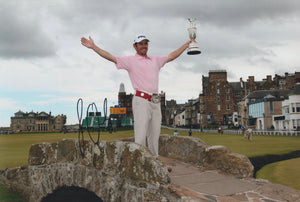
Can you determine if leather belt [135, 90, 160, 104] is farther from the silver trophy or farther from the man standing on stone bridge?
the silver trophy

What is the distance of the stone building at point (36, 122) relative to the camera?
146000 mm

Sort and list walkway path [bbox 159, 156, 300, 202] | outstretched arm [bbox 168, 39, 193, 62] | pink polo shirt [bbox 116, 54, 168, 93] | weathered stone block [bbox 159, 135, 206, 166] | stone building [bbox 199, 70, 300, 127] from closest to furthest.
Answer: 1. walkway path [bbox 159, 156, 300, 202]
2. pink polo shirt [bbox 116, 54, 168, 93]
3. outstretched arm [bbox 168, 39, 193, 62]
4. weathered stone block [bbox 159, 135, 206, 166]
5. stone building [bbox 199, 70, 300, 127]

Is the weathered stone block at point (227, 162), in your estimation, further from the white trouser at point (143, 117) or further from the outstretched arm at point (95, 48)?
the outstretched arm at point (95, 48)

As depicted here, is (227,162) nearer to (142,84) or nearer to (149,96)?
(149,96)

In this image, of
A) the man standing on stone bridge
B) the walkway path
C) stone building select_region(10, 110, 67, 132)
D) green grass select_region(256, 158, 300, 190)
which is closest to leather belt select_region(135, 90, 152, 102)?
the man standing on stone bridge

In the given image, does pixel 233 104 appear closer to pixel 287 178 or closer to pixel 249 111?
pixel 249 111

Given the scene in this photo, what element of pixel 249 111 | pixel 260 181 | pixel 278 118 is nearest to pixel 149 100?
pixel 260 181

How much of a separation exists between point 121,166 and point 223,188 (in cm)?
218

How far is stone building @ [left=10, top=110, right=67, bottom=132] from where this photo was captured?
146000 millimetres

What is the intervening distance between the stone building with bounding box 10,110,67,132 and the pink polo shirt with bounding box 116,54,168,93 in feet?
483

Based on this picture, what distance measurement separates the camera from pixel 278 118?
5825 cm

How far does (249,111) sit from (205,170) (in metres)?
69.5

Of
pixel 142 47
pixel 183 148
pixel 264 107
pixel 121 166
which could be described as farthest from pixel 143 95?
pixel 264 107

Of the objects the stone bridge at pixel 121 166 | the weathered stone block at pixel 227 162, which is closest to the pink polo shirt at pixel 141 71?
the stone bridge at pixel 121 166
